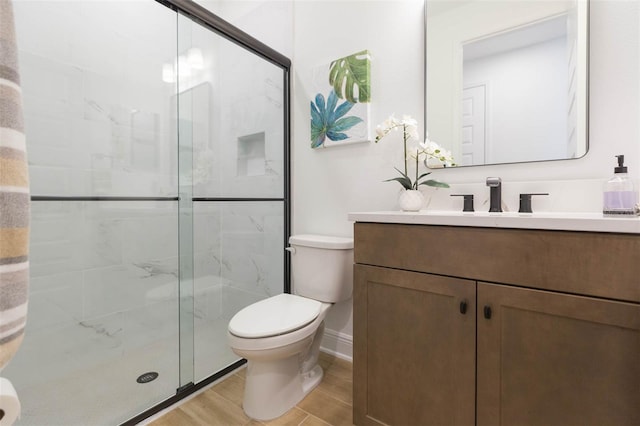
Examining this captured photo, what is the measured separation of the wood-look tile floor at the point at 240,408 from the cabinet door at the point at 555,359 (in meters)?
0.67

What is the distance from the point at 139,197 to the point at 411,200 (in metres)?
1.41

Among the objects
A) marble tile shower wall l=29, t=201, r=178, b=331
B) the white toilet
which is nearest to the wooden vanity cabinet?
the white toilet

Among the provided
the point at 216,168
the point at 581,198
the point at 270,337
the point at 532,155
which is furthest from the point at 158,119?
the point at 581,198

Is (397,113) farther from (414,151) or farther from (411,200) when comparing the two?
(411,200)

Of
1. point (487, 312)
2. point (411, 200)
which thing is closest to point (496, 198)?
point (411, 200)

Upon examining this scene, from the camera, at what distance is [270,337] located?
4.12ft

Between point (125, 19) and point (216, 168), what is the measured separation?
1.04m

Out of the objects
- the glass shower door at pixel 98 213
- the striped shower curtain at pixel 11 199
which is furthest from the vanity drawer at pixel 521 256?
the glass shower door at pixel 98 213

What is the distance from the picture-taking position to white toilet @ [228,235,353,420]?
50.1 inches

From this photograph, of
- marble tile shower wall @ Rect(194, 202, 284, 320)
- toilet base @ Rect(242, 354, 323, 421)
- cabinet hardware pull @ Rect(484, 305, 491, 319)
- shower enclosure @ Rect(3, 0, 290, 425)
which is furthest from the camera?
marble tile shower wall @ Rect(194, 202, 284, 320)

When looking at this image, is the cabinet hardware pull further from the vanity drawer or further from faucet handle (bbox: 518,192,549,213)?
faucet handle (bbox: 518,192,549,213)

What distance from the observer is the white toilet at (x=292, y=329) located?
1.27 metres

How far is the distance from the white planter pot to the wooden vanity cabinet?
1.08ft

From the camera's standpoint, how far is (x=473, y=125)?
1428 millimetres
